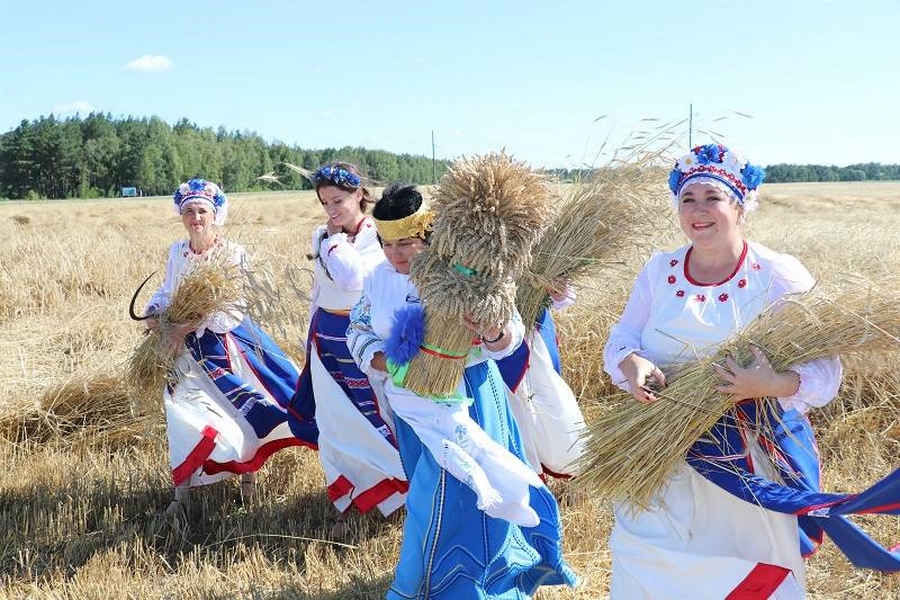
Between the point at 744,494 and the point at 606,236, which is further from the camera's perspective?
the point at 606,236

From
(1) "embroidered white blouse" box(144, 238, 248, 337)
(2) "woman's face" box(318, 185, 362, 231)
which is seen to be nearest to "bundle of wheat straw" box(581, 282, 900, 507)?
(2) "woman's face" box(318, 185, 362, 231)

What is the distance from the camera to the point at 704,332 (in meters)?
2.62

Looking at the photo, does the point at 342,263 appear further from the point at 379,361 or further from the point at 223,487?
the point at 223,487

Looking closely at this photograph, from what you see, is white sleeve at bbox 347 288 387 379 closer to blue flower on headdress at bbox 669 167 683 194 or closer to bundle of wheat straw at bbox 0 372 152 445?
blue flower on headdress at bbox 669 167 683 194

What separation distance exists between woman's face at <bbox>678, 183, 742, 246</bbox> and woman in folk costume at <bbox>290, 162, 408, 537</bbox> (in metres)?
1.78

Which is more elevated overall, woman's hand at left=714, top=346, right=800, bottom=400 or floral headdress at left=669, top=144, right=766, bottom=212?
floral headdress at left=669, top=144, right=766, bottom=212

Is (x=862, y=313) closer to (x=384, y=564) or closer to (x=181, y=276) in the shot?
(x=384, y=564)

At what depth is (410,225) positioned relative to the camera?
9.82ft

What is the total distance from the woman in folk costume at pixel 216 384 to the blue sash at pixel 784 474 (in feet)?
7.99

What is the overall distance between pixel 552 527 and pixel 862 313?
132 cm

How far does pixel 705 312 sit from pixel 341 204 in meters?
2.04

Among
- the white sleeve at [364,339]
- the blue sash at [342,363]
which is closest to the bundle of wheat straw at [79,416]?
the blue sash at [342,363]

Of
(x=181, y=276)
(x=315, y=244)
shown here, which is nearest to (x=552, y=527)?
(x=315, y=244)

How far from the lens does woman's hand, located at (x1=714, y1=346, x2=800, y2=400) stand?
238cm
